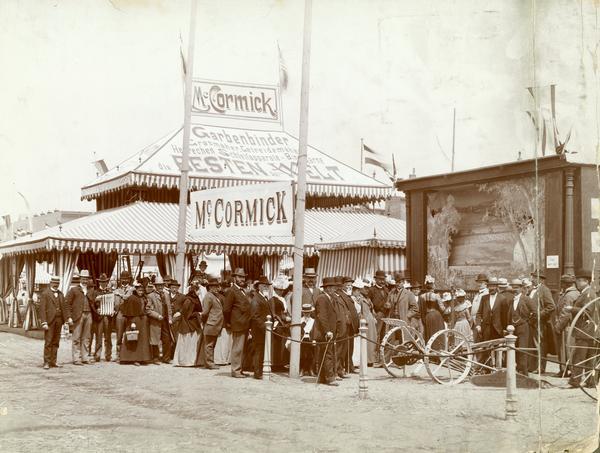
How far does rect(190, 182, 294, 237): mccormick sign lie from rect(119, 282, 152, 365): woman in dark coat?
193cm

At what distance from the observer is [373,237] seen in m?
24.3

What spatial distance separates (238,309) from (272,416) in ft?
14.2

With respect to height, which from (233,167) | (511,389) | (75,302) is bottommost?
(511,389)

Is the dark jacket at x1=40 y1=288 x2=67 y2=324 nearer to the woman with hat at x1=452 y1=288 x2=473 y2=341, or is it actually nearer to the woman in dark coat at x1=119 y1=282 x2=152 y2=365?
the woman in dark coat at x1=119 y1=282 x2=152 y2=365

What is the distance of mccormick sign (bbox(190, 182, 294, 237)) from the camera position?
14.4 metres

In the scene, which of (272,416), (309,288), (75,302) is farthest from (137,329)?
(272,416)

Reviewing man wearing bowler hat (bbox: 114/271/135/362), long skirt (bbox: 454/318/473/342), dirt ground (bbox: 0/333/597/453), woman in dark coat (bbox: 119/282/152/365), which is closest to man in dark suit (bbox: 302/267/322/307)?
dirt ground (bbox: 0/333/597/453)

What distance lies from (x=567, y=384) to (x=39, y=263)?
1859 centimetres

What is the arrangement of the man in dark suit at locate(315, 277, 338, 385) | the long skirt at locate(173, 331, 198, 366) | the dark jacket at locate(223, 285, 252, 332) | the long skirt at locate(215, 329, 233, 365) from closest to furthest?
the man in dark suit at locate(315, 277, 338, 385)
the dark jacket at locate(223, 285, 252, 332)
the long skirt at locate(173, 331, 198, 366)
the long skirt at locate(215, 329, 233, 365)

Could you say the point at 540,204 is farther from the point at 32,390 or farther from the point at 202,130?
the point at 202,130

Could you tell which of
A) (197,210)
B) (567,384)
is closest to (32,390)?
(197,210)

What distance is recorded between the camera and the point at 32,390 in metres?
12.3

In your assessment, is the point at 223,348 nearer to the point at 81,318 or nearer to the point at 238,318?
the point at 238,318

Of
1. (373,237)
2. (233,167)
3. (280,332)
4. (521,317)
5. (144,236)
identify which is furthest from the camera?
(233,167)
